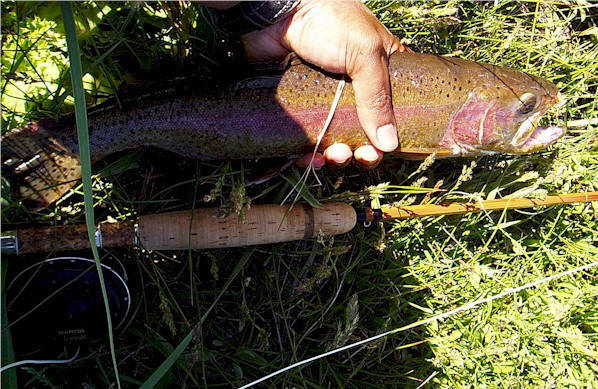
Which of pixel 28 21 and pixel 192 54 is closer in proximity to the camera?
pixel 28 21

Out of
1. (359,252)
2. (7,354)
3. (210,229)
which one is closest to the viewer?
(7,354)

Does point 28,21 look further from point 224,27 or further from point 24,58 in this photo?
point 224,27

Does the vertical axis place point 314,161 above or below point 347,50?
below

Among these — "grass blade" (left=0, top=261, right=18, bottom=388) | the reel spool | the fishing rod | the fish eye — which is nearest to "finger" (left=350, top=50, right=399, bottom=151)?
the fishing rod

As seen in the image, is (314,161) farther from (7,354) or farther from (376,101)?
(7,354)

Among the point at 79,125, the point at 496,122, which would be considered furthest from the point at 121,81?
the point at 496,122

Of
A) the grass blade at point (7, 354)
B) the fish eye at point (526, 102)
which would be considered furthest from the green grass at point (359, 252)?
the fish eye at point (526, 102)

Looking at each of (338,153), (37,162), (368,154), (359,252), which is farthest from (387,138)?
(37,162)
